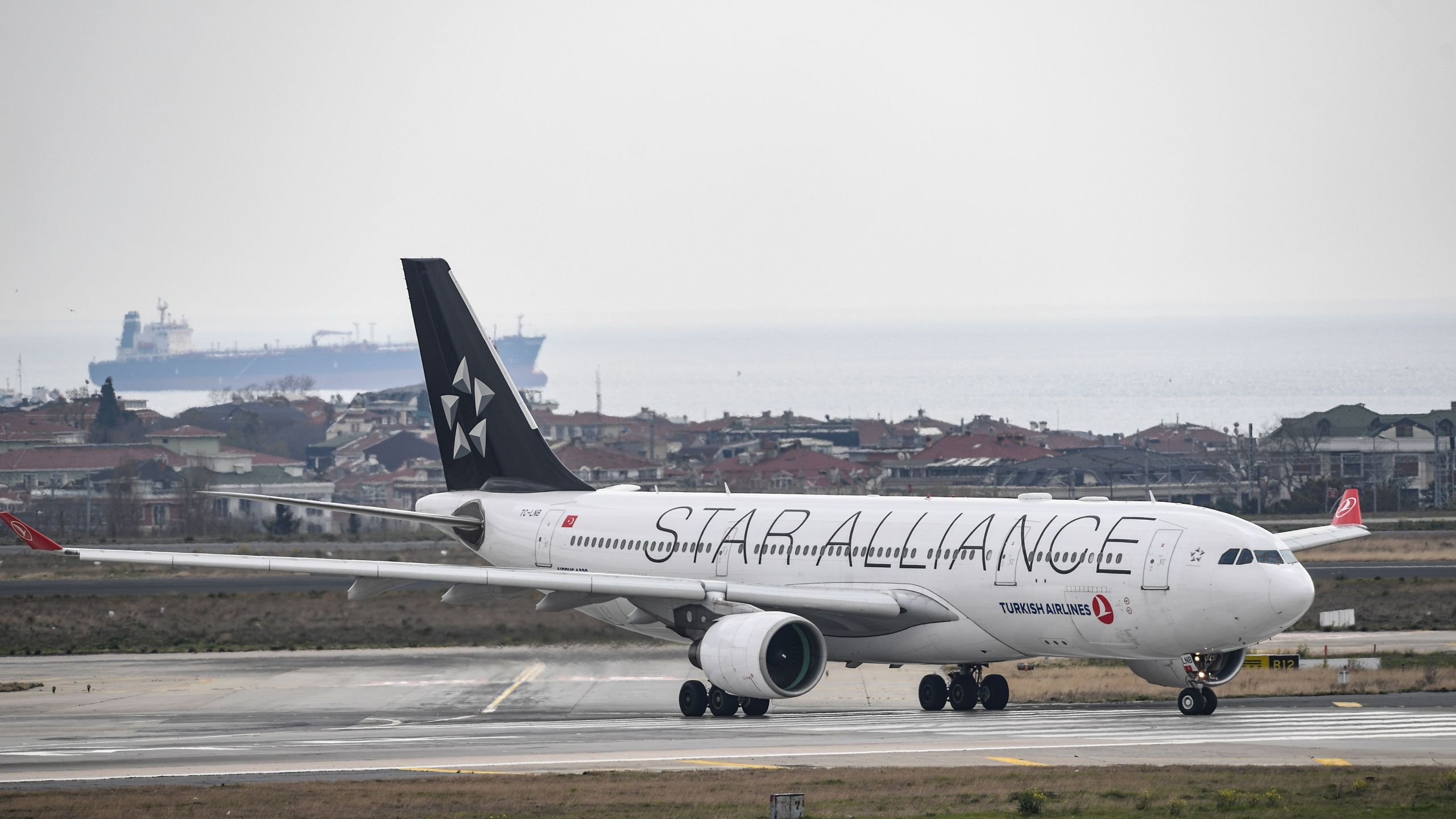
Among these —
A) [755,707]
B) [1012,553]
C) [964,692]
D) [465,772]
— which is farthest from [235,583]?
[465,772]

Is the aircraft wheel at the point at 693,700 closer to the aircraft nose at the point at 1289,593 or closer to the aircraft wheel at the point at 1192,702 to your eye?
the aircraft wheel at the point at 1192,702

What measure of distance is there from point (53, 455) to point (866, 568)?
131m

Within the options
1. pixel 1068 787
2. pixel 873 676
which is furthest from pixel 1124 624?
pixel 873 676

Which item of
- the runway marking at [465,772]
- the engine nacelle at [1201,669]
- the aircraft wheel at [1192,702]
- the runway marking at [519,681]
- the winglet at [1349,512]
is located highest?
the winglet at [1349,512]

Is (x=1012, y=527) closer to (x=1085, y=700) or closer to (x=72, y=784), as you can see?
(x=1085, y=700)

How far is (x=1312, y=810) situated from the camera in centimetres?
2352

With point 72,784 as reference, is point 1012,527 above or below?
above

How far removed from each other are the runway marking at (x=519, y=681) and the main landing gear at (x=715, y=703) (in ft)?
15.0

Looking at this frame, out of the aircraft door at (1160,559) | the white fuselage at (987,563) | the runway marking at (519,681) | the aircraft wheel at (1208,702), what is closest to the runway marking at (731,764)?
the white fuselage at (987,563)

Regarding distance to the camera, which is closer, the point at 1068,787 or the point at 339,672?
the point at 1068,787

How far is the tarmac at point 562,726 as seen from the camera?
29812 millimetres

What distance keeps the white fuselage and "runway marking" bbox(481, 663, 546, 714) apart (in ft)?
8.77

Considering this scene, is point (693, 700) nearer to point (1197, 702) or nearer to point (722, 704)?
point (722, 704)

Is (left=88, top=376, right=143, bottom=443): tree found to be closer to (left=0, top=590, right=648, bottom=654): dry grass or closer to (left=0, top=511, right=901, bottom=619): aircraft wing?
(left=0, top=590, right=648, bottom=654): dry grass
